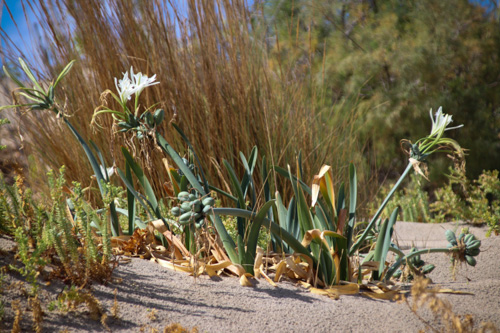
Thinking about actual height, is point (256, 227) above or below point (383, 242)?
above

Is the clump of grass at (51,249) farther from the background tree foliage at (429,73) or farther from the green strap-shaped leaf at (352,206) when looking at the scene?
the background tree foliage at (429,73)

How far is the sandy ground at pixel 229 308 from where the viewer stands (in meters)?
1.05

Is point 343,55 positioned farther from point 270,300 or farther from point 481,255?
point 270,300

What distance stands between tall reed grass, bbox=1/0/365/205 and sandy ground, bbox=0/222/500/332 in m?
0.74

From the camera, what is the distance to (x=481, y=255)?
85.4 inches

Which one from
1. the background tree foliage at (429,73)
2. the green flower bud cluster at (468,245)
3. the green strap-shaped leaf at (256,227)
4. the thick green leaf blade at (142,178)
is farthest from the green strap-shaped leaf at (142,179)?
the background tree foliage at (429,73)

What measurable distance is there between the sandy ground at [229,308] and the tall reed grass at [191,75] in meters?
0.74

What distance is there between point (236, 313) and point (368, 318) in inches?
14.2

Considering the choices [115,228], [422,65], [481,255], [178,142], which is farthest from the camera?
[422,65]

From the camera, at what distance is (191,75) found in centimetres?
208

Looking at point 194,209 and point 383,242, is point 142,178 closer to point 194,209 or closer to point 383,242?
point 194,209

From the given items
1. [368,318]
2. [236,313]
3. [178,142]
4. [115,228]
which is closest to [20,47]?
[178,142]

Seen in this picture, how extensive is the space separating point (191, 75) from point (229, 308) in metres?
1.25

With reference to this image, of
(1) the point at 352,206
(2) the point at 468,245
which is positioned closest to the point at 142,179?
(1) the point at 352,206
